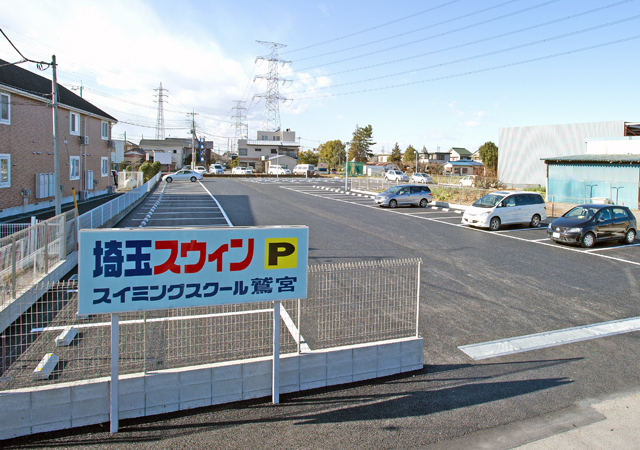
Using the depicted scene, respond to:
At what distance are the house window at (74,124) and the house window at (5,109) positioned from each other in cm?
825

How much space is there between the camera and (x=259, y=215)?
23.9 meters

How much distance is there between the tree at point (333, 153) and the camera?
357ft

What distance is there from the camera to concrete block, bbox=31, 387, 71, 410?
4.68 meters

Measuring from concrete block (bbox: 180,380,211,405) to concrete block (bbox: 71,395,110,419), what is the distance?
0.82 m

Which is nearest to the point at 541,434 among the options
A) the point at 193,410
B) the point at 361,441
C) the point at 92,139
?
the point at 361,441

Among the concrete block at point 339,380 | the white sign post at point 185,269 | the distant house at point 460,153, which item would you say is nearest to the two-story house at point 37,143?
the white sign post at point 185,269

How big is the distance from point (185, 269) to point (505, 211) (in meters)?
18.4

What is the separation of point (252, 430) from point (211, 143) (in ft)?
398

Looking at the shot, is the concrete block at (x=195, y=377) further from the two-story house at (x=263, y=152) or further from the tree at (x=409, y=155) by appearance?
the tree at (x=409, y=155)

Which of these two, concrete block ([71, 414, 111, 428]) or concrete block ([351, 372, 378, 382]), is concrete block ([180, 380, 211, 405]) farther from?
concrete block ([351, 372, 378, 382])

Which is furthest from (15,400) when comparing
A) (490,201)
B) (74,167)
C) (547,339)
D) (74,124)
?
(74,124)

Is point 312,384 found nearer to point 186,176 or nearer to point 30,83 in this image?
point 30,83

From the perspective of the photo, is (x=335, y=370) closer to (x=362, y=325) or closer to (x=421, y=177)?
(x=362, y=325)

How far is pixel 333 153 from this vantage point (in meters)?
113
